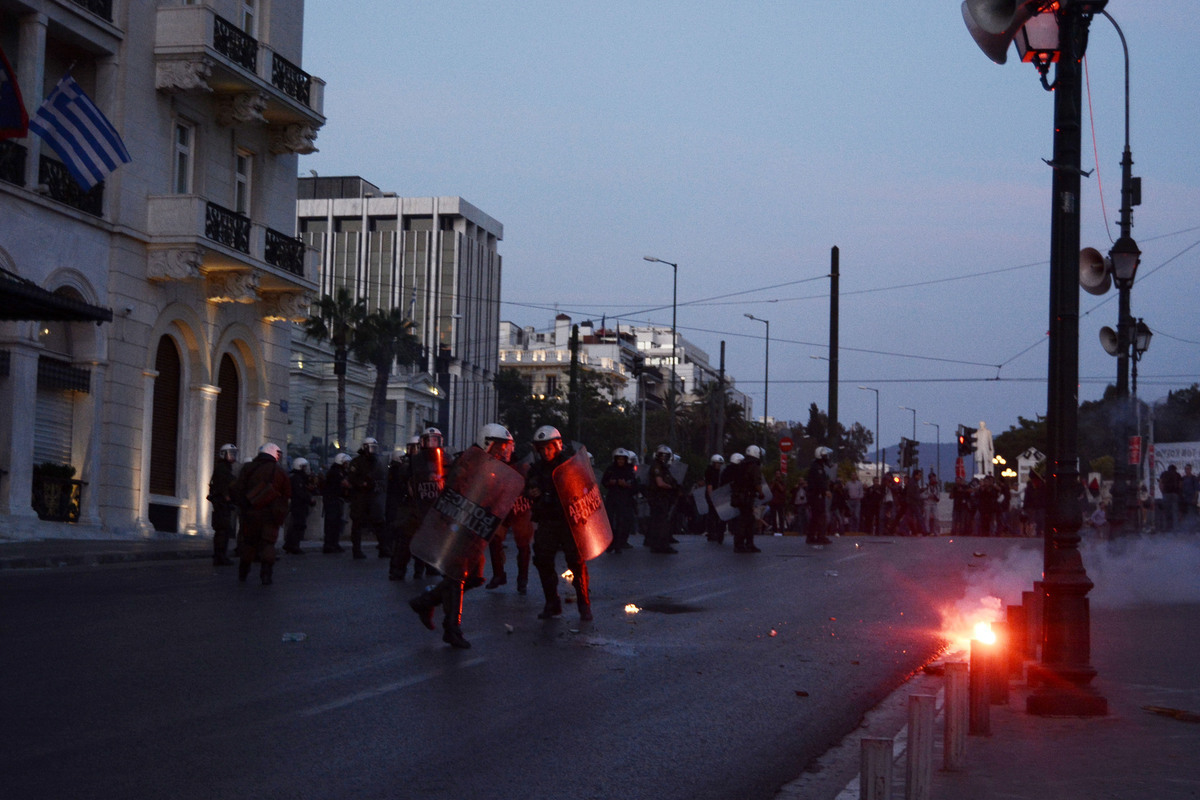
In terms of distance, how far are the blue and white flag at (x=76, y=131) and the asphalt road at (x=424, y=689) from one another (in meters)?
8.54

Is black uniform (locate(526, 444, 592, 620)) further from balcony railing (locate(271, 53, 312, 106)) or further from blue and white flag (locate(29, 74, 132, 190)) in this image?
balcony railing (locate(271, 53, 312, 106))

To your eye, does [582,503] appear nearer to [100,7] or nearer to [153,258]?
[153,258]

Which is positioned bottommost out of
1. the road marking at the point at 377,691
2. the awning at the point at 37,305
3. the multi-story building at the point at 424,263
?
the road marking at the point at 377,691

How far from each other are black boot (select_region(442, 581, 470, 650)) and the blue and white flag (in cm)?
1440

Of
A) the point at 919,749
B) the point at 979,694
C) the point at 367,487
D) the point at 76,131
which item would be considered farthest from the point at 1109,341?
the point at 919,749

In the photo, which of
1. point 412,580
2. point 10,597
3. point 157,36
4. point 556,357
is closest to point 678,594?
point 412,580

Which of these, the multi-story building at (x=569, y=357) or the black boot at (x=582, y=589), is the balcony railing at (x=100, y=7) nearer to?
the black boot at (x=582, y=589)

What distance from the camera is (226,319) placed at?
1271 inches

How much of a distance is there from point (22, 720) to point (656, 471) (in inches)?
742

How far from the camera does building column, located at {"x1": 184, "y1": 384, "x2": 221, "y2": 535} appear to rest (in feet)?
102

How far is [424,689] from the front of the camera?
8.59 metres

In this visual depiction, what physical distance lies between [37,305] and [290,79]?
15.4m

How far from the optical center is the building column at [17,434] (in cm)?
2483

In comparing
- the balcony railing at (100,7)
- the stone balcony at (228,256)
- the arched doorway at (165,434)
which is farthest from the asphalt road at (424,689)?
the balcony railing at (100,7)
